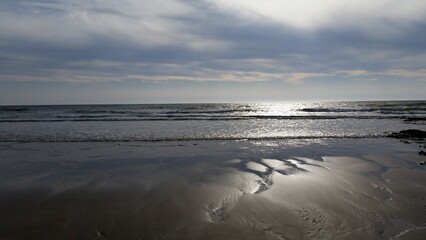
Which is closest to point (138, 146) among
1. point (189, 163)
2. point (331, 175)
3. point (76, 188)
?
point (189, 163)

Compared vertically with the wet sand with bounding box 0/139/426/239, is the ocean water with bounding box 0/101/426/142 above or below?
above

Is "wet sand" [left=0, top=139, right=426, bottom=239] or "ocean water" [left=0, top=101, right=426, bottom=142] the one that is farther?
"ocean water" [left=0, top=101, right=426, bottom=142]

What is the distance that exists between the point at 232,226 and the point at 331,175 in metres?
4.04

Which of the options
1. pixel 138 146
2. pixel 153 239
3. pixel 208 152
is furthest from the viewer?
pixel 138 146

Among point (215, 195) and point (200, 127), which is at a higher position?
point (200, 127)

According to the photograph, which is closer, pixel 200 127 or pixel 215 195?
pixel 215 195

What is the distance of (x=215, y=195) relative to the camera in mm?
5918

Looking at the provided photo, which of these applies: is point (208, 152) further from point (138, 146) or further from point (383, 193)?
point (383, 193)

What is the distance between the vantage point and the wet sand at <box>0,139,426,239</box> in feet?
14.2

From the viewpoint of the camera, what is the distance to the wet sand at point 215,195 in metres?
4.32

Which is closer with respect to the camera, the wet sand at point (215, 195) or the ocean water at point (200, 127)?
the wet sand at point (215, 195)

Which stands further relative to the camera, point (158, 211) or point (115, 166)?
point (115, 166)

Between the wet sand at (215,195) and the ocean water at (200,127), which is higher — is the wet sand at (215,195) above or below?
below

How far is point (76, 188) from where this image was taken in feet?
21.4
